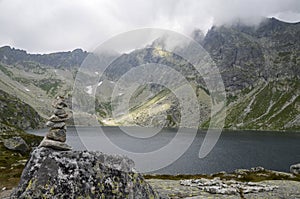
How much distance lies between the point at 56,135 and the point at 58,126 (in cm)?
61

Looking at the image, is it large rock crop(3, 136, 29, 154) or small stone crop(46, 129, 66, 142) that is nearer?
small stone crop(46, 129, 66, 142)

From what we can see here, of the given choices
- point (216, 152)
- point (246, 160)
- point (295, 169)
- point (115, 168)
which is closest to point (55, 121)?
point (115, 168)

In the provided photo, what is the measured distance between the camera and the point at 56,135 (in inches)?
584

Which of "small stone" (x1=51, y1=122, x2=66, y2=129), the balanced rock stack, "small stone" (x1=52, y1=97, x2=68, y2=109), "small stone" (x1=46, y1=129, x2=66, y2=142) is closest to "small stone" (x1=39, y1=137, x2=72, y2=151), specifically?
the balanced rock stack

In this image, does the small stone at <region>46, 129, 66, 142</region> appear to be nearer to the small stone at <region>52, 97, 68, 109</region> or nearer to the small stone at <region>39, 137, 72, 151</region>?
the small stone at <region>39, 137, 72, 151</region>

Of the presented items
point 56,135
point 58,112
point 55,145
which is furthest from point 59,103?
point 55,145

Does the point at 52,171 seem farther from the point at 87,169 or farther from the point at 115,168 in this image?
the point at 115,168

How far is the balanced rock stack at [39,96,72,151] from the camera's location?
1428 cm

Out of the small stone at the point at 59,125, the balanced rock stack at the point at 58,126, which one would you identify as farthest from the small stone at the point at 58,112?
the small stone at the point at 59,125

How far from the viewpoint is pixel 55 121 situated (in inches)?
601

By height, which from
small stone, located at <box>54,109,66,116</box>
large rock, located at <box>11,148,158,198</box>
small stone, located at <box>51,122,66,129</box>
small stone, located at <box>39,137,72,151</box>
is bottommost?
large rock, located at <box>11,148,158,198</box>

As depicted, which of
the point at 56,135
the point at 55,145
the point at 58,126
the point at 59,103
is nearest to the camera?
the point at 55,145

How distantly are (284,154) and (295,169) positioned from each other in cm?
6557

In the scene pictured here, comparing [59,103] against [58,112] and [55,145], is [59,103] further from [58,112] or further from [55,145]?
[55,145]
